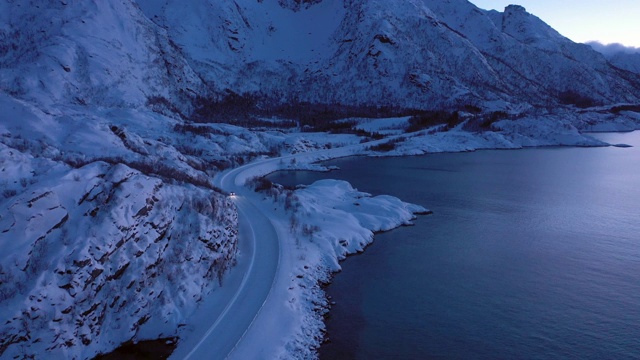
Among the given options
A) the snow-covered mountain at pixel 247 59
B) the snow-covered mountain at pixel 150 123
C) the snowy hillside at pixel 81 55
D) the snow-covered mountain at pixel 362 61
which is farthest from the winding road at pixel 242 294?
the snow-covered mountain at pixel 362 61

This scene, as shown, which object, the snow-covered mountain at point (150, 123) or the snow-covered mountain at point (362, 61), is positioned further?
the snow-covered mountain at point (362, 61)

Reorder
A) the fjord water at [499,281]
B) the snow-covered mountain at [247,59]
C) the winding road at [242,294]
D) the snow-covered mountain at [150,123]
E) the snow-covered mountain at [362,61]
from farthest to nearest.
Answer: the snow-covered mountain at [362,61] → the snow-covered mountain at [247,59] → the fjord water at [499,281] → the winding road at [242,294] → the snow-covered mountain at [150,123]

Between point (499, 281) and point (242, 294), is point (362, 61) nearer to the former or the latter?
point (499, 281)

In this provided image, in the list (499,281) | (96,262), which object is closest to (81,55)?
(96,262)

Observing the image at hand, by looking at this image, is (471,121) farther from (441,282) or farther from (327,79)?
(441,282)

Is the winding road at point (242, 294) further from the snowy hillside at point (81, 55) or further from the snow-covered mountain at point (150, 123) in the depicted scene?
the snowy hillside at point (81, 55)

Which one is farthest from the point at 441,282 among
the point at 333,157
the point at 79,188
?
the point at 333,157

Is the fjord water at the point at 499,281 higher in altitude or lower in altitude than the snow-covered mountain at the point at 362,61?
lower

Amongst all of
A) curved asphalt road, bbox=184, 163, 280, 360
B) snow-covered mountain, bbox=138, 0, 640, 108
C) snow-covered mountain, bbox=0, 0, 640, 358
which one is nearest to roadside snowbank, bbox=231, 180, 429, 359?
curved asphalt road, bbox=184, 163, 280, 360
